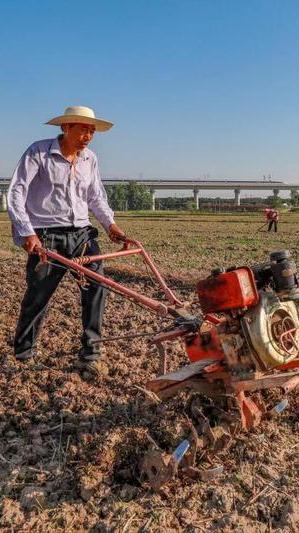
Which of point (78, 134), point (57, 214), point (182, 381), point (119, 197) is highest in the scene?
point (119, 197)

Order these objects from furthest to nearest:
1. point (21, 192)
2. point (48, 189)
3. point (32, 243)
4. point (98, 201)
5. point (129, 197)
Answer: point (129, 197) < point (98, 201) < point (48, 189) < point (21, 192) < point (32, 243)

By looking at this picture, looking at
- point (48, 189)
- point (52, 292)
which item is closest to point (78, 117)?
point (48, 189)

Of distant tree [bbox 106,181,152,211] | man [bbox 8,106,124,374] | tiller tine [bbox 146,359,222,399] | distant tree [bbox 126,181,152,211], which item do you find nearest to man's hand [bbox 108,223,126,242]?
man [bbox 8,106,124,374]

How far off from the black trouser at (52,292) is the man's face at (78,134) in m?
0.64

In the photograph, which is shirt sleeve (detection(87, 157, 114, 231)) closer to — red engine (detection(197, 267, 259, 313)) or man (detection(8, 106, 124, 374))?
man (detection(8, 106, 124, 374))

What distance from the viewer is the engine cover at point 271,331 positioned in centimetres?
298

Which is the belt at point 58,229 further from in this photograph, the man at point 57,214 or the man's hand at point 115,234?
the man's hand at point 115,234

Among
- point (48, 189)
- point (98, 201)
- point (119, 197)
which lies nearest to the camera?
point (48, 189)

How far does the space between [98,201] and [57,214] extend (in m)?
0.46

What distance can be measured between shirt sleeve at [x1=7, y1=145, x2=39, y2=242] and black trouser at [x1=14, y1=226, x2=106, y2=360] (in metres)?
0.30

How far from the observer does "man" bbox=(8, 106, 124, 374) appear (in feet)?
13.3

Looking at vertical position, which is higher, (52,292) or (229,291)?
(229,291)

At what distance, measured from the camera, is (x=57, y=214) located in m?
4.27

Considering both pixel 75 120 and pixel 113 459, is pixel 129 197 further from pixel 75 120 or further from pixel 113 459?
pixel 113 459
